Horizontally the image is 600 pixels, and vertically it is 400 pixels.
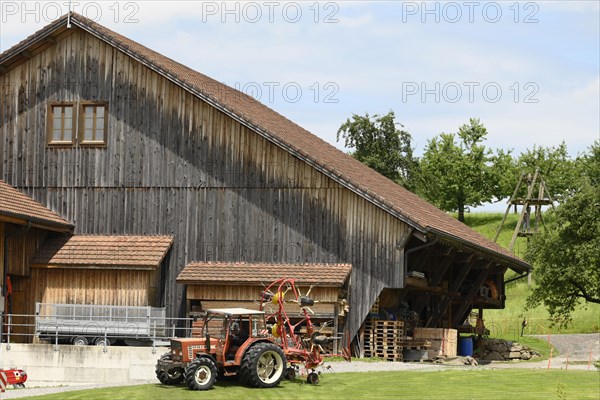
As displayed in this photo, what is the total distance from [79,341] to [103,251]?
333 cm

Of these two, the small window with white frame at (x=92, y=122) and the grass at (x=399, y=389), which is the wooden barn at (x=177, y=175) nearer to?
the small window with white frame at (x=92, y=122)

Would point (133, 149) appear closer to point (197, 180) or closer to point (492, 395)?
point (197, 180)

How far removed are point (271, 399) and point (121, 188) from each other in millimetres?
16039

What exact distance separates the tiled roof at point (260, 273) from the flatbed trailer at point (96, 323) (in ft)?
5.43

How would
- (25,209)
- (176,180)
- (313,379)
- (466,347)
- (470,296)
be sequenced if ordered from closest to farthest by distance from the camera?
1. (313,379)
2. (25,209)
3. (176,180)
4. (466,347)
5. (470,296)

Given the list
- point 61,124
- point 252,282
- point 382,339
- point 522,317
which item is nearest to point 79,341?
point 252,282

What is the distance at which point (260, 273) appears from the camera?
3438 centimetres

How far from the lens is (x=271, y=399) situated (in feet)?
71.0

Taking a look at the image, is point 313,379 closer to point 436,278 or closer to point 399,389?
point 399,389

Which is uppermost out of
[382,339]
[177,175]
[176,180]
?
[177,175]

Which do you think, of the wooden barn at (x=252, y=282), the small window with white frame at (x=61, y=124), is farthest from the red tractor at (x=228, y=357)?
the small window with white frame at (x=61, y=124)

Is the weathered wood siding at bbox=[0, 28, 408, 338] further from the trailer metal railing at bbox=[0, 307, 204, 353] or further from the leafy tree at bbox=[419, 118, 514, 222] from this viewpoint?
the leafy tree at bbox=[419, 118, 514, 222]

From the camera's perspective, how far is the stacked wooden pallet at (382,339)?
3412 centimetres

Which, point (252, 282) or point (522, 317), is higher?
point (252, 282)
